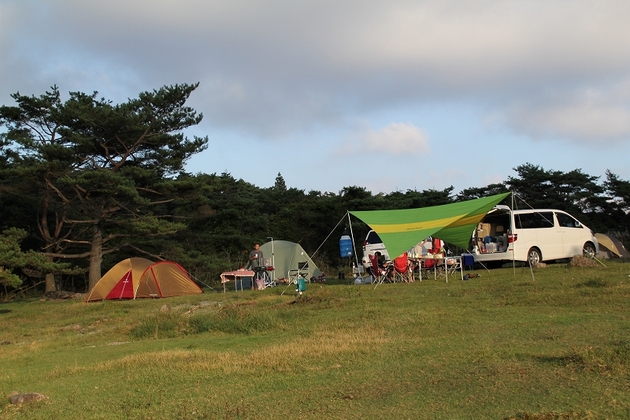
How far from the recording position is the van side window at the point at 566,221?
16375mm

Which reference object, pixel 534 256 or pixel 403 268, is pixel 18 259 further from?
pixel 534 256

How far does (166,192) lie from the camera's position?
72.3ft

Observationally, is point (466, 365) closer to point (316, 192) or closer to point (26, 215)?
point (26, 215)

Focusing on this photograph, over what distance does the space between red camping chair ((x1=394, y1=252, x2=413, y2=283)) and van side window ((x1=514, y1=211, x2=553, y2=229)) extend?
3283 mm

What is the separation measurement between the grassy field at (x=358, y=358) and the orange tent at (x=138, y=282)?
5.12 meters

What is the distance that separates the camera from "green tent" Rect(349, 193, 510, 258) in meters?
13.5

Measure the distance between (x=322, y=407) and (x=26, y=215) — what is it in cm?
2368

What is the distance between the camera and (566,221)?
16.5 metres

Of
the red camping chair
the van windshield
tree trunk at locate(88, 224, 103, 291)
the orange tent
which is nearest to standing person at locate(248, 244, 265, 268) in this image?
the orange tent

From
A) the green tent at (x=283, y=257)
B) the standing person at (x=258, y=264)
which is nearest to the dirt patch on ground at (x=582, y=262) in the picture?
the green tent at (x=283, y=257)

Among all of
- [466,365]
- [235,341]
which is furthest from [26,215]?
[466,365]

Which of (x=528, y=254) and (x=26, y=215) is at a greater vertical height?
(x=26, y=215)

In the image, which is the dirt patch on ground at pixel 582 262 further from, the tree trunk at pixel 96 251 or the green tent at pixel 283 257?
the tree trunk at pixel 96 251

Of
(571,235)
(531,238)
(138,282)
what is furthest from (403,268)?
(138,282)
